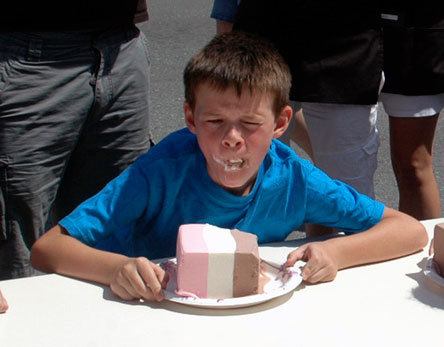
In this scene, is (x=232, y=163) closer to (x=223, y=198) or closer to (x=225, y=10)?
(x=223, y=198)

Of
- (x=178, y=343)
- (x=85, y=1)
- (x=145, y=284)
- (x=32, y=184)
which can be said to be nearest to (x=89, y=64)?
(x=85, y=1)

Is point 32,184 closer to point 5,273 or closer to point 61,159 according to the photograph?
point 61,159

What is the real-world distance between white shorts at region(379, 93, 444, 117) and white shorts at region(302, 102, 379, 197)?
2.9 inches

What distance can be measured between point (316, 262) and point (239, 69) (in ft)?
1.23

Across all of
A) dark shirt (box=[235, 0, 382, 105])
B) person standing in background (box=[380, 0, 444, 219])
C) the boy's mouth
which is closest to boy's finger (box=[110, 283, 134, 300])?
the boy's mouth

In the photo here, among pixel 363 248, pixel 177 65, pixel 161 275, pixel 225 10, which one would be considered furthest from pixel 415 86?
pixel 177 65

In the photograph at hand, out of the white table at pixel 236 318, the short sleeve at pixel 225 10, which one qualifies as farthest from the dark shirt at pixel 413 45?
the white table at pixel 236 318

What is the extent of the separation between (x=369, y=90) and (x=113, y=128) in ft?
2.18

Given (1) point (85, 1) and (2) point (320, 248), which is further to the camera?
(1) point (85, 1)

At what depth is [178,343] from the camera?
1.47 m

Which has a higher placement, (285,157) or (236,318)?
(285,157)

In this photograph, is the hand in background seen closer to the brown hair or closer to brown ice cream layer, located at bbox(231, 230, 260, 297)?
brown ice cream layer, located at bbox(231, 230, 260, 297)

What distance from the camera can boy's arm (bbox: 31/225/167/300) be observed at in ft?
5.24

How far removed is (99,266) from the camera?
1.68 m
